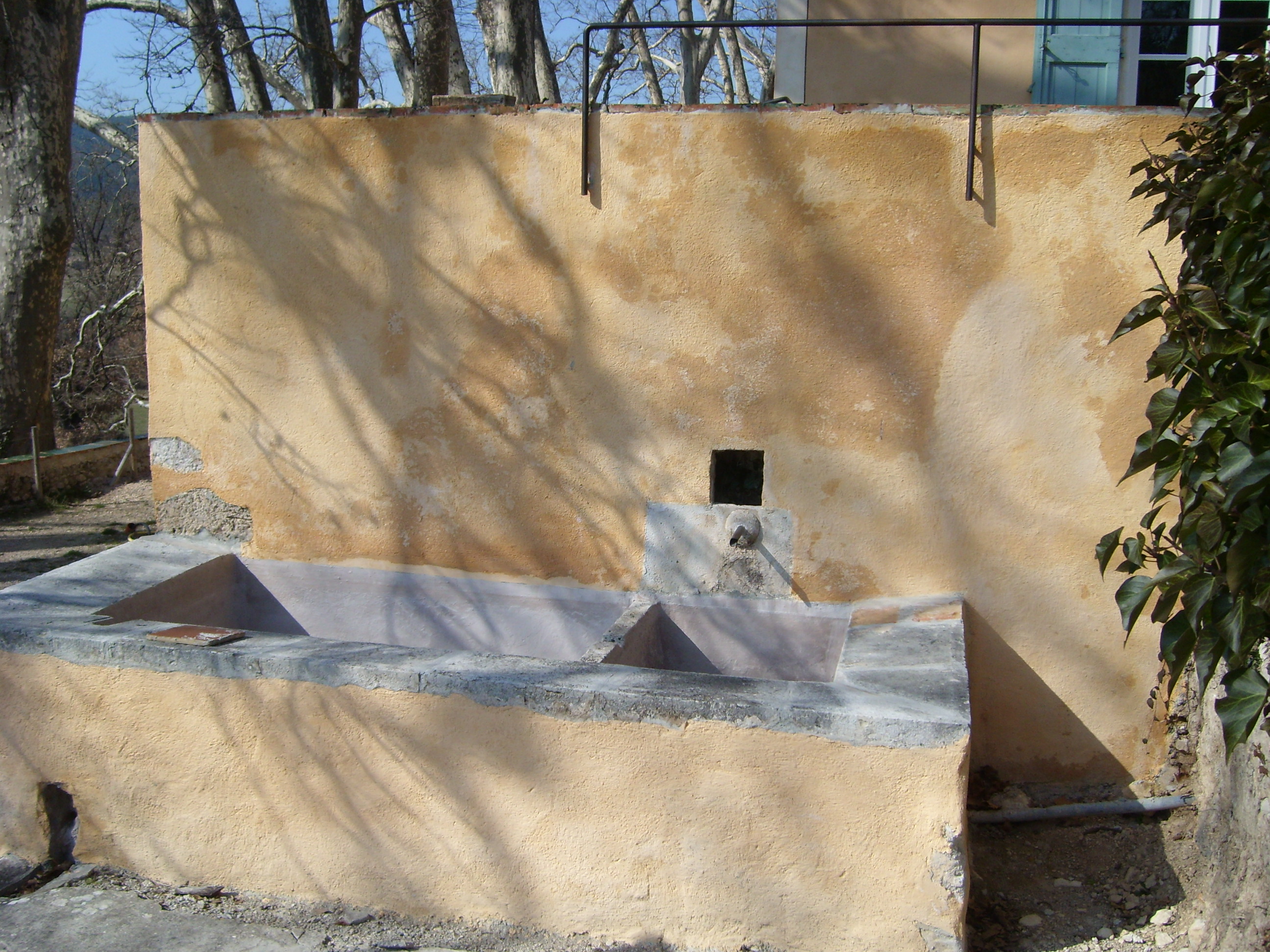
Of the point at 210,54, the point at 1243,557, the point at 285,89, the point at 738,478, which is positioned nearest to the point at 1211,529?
the point at 1243,557

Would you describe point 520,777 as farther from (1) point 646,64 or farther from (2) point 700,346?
(1) point 646,64

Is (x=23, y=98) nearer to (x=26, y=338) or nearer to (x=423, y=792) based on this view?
(x=26, y=338)

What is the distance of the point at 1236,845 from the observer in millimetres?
3264

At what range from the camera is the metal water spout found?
4.30m

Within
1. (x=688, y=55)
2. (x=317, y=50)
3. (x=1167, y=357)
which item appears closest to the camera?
(x=1167, y=357)

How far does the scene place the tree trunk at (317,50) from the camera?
31.6 feet

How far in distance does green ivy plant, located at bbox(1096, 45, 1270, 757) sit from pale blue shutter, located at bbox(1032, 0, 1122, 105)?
260 centimetres

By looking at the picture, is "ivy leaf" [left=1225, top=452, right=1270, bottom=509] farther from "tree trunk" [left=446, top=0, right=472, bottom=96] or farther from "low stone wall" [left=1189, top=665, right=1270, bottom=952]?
"tree trunk" [left=446, top=0, right=472, bottom=96]

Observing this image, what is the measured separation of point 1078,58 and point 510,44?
536 cm

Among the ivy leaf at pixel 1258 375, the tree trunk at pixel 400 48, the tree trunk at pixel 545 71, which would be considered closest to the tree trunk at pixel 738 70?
the tree trunk at pixel 545 71

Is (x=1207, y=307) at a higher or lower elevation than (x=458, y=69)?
lower

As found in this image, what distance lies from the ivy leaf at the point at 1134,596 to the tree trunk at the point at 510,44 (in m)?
7.59

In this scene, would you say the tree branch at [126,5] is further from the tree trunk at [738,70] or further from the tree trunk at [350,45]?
the tree trunk at [738,70]

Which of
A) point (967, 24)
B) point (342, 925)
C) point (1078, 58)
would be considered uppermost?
point (1078, 58)
